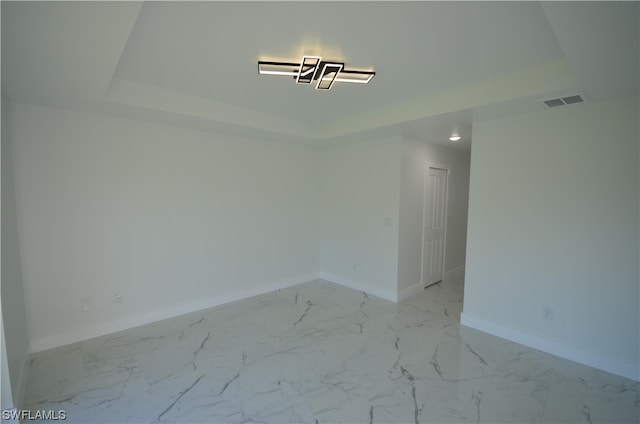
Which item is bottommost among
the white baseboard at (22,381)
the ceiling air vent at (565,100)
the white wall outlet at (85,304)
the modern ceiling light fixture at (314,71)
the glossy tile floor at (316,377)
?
the glossy tile floor at (316,377)

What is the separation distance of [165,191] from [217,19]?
2.33 meters

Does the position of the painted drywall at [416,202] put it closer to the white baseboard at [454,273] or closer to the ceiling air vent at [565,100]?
the white baseboard at [454,273]

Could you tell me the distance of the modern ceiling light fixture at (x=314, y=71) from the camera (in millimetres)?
2303

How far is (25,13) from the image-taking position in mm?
1444

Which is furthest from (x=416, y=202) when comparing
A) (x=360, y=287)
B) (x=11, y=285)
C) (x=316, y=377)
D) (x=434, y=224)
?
(x=11, y=285)

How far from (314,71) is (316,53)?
0.13 meters

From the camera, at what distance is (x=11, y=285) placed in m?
2.22

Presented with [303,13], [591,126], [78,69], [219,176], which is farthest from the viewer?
[219,176]

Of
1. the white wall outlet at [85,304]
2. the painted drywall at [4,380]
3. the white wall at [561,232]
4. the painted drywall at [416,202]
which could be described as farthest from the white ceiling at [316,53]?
the white wall outlet at [85,304]

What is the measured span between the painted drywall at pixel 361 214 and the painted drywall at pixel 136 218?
0.80m

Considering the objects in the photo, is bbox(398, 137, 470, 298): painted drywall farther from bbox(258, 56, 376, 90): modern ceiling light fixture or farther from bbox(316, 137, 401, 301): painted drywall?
bbox(258, 56, 376, 90): modern ceiling light fixture

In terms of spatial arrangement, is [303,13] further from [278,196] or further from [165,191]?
[278,196]

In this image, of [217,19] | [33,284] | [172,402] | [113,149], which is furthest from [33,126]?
[172,402]

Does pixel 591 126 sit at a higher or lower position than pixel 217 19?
lower
